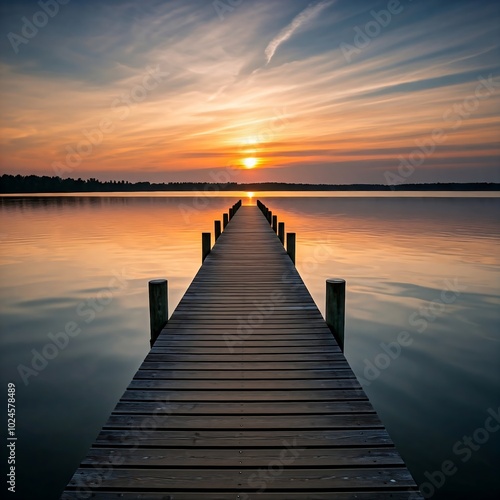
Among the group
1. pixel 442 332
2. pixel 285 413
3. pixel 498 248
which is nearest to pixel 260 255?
pixel 442 332

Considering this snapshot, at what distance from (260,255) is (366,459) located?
9.04 metres

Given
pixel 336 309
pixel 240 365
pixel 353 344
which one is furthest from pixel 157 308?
pixel 353 344

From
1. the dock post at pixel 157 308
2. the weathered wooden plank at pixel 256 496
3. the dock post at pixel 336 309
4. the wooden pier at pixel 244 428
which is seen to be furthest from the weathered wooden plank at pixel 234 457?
the dock post at pixel 157 308

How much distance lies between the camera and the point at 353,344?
8891 millimetres

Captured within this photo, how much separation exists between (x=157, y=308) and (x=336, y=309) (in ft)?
9.40

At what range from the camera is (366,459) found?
2.71 m

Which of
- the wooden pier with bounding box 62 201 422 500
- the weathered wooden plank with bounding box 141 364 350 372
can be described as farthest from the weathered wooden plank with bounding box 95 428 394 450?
the weathered wooden plank with bounding box 141 364 350 372

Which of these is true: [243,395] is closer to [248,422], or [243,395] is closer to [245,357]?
[248,422]

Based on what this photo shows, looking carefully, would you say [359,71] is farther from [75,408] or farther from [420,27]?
[75,408]

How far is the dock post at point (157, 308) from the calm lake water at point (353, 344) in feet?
6.19

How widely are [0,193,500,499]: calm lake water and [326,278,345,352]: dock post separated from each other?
1764mm

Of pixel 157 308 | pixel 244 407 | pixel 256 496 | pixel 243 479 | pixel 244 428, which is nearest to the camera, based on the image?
pixel 256 496

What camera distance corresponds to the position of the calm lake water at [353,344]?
5008 mm

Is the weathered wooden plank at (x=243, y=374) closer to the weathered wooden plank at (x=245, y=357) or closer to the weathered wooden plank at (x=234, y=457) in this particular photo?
the weathered wooden plank at (x=245, y=357)
